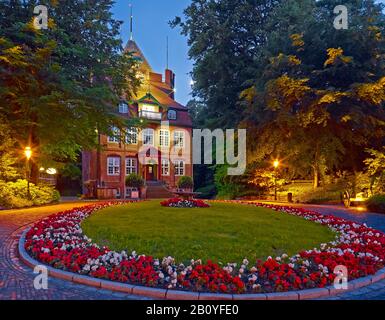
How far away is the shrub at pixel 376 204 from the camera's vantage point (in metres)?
15.7

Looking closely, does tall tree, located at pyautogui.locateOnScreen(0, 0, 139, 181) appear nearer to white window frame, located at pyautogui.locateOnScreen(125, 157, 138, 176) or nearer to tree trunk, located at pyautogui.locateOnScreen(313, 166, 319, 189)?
white window frame, located at pyautogui.locateOnScreen(125, 157, 138, 176)

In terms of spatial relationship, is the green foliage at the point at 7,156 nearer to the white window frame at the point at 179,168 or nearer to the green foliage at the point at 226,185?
the green foliage at the point at 226,185

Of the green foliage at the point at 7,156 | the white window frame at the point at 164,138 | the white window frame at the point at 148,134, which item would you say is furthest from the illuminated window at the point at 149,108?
the green foliage at the point at 7,156

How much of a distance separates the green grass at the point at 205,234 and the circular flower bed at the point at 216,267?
0.63m

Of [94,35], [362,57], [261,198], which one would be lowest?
[261,198]

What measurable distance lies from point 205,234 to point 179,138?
3175cm

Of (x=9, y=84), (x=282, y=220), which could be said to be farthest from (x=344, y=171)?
(x=9, y=84)

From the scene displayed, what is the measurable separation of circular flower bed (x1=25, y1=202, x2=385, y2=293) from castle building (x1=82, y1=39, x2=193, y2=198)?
2735 cm

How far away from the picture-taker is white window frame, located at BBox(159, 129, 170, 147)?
1539 inches

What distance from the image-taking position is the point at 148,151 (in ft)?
125

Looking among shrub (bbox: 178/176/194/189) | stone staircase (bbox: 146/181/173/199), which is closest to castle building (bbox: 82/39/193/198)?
shrub (bbox: 178/176/194/189)

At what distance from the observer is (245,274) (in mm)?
5984

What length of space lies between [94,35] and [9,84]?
296 inches

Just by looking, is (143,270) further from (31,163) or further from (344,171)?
(344,171)
